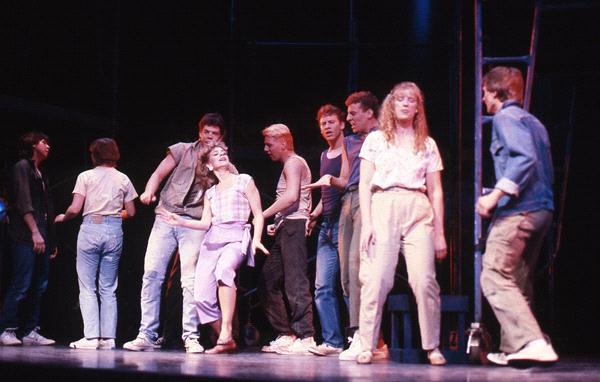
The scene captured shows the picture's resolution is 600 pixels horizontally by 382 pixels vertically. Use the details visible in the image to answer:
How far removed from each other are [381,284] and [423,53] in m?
3.75

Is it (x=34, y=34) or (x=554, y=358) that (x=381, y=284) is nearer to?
(x=554, y=358)

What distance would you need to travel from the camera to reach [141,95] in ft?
25.1

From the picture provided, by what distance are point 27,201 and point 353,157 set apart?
260 centimetres

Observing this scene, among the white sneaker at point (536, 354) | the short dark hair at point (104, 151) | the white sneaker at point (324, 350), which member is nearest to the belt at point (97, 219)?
the short dark hair at point (104, 151)

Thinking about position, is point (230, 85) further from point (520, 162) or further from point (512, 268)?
point (512, 268)

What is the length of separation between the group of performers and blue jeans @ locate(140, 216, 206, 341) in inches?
0.4

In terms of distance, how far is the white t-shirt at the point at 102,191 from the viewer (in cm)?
583

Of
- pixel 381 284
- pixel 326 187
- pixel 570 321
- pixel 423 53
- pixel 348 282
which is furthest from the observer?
pixel 423 53

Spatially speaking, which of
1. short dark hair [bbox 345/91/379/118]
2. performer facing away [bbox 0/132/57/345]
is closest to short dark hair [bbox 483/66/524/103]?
short dark hair [bbox 345/91/379/118]

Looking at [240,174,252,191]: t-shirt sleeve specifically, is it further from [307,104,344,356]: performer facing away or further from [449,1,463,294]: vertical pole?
[449,1,463,294]: vertical pole

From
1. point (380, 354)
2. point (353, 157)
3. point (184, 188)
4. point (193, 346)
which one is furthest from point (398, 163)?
point (193, 346)

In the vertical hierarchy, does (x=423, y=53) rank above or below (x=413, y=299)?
above

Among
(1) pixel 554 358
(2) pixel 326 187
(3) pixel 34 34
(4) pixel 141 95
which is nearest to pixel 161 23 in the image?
(4) pixel 141 95

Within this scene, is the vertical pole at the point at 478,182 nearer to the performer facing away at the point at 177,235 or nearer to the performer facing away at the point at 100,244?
the performer facing away at the point at 177,235
